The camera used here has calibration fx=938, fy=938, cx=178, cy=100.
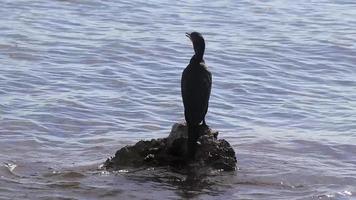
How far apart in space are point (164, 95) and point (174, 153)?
3968 mm

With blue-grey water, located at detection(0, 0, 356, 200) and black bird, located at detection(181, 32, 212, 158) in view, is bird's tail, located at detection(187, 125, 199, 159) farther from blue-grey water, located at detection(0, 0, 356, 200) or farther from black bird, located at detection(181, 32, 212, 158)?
blue-grey water, located at detection(0, 0, 356, 200)

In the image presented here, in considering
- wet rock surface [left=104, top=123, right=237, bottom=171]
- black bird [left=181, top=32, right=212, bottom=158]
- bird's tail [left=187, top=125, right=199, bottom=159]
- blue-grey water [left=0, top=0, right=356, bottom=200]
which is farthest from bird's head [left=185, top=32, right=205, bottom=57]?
blue-grey water [left=0, top=0, right=356, bottom=200]

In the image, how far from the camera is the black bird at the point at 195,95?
8.09m

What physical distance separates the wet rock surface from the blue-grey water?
11cm

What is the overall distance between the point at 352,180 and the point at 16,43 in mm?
7158

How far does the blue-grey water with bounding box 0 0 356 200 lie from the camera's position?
838 centimetres

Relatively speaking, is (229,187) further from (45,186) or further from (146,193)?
(45,186)

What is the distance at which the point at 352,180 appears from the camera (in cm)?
888

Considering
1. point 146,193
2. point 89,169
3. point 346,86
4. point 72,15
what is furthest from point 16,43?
point 146,193

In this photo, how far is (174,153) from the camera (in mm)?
8320

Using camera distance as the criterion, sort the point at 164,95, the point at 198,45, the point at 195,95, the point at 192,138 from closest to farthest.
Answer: the point at 192,138 < the point at 195,95 < the point at 198,45 < the point at 164,95

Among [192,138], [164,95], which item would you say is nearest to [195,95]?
[192,138]

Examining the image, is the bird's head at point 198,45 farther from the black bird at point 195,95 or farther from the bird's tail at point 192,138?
the bird's tail at point 192,138

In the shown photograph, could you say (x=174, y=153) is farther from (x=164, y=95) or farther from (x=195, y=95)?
(x=164, y=95)
